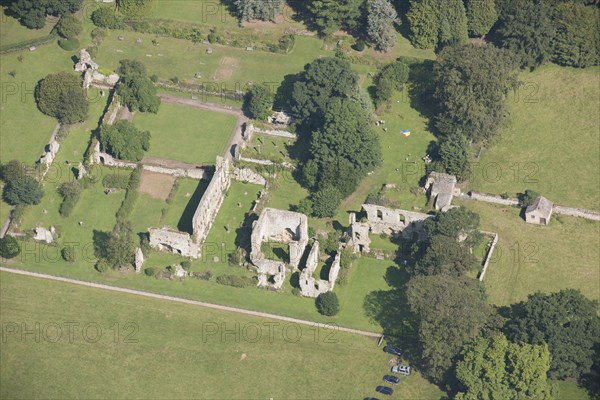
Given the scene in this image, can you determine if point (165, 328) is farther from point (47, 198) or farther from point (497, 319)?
point (497, 319)

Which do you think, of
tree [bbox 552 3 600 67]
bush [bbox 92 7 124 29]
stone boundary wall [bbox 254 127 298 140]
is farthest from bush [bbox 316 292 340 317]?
bush [bbox 92 7 124 29]

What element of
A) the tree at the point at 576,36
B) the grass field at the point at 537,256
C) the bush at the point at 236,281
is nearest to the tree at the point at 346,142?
the grass field at the point at 537,256

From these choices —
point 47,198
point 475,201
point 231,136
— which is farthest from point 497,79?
point 47,198

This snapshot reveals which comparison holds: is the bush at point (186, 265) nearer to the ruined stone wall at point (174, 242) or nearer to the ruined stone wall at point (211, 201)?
the ruined stone wall at point (174, 242)

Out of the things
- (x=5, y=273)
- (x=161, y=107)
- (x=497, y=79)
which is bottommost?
(x=5, y=273)

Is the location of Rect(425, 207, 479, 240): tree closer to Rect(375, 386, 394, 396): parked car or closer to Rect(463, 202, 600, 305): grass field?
Rect(463, 202, 600, 305): grass field

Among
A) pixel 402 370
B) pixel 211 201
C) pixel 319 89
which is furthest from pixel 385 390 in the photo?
pixel 319 89

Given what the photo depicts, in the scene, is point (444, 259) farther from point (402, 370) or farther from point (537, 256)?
point (537, 256)
